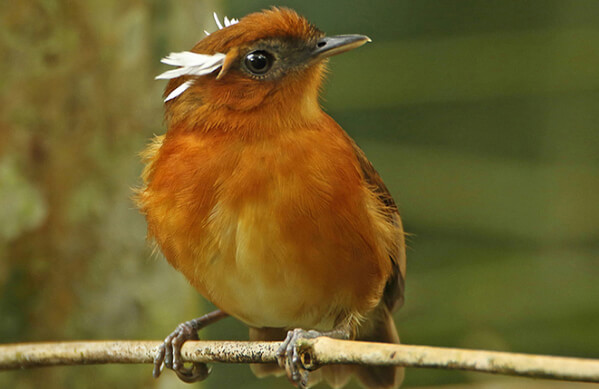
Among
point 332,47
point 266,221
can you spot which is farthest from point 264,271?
point 332,47

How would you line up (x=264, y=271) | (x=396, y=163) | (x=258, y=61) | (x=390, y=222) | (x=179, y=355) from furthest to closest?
1. (x=396, y=163)
2. (x=390, y=222)
3. (x=179, y=355)
4. (x=258, y=61)
5. (x=264, y=271)

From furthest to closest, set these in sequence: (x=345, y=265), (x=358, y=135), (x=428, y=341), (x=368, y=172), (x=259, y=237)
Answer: (x=358, y=135) < (x=428, y=341) < (x=368, y=172) < (x=345, y=265) < (x=259, y=237)

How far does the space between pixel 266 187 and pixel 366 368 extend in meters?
1.41

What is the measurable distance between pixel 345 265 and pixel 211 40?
0.98 meters

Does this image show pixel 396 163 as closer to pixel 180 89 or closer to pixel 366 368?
pixel 366 368

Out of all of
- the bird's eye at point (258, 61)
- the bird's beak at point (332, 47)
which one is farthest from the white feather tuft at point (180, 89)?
the bird's beak at point (332, 47)

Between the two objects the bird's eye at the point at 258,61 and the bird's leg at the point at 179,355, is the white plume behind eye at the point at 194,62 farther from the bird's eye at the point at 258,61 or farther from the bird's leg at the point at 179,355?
the bird's leg at the point at 179,355

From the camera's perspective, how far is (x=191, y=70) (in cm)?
294

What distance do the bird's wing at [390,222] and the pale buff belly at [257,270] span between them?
0.47 m

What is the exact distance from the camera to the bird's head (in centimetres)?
291

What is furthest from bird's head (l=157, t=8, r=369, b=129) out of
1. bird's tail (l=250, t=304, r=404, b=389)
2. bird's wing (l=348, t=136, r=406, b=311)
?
bird's tail (l=250, t=304, r=404, b=389)

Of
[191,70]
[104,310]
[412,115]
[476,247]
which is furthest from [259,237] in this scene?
[412,115]

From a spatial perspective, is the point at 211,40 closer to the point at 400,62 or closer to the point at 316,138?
the point at 316,138

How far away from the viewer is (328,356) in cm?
233
